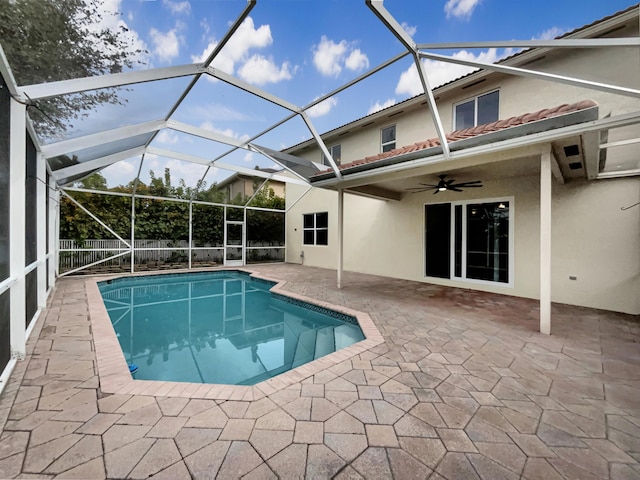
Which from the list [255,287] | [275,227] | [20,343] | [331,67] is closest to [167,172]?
[275,227]

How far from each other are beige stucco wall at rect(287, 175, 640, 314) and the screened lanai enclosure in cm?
227

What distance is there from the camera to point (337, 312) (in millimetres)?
5562

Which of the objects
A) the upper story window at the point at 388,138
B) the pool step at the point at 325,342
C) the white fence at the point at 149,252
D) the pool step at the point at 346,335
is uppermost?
the upper story window at the point at 388,138

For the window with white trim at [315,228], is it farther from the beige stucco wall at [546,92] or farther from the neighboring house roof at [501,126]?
the neighboring house roof at [501,126]

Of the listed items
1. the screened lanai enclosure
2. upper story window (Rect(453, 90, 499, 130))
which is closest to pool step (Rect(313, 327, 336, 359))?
the screened lanai enclosure

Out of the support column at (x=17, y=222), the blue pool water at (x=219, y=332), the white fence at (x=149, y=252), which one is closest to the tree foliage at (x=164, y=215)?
the white fence at (x=149, y=252)

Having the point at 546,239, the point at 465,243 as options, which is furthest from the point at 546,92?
the point at 546,239

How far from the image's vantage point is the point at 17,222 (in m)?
3.00

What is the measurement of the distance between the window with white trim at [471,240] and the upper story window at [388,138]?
8.73ft

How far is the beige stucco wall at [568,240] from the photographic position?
18.1ft

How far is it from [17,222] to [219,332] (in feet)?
10.9

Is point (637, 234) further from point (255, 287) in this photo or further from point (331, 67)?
point (255, 287)

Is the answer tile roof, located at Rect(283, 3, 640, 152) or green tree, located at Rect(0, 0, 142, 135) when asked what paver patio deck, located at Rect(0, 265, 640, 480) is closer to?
green tree, located at Rect(0, 0, 142, 135)

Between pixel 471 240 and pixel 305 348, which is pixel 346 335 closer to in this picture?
pixel 305 348
